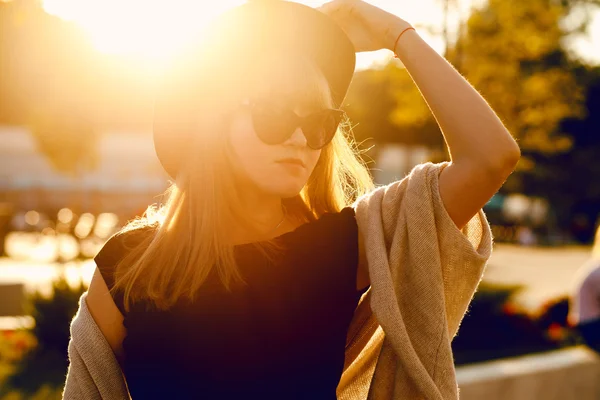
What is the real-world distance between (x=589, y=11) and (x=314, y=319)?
117 ft

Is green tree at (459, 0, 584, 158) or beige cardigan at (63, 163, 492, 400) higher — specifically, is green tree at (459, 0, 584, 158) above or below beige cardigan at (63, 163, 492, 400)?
below

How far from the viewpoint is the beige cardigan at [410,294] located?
65.1 inches

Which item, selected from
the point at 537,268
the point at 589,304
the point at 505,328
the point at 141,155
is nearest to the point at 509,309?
the point at 505,328

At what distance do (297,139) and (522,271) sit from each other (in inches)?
773

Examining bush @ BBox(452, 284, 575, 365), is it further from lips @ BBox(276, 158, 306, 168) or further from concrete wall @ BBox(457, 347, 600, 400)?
lips @ BBox(276, 158, 306, 168)

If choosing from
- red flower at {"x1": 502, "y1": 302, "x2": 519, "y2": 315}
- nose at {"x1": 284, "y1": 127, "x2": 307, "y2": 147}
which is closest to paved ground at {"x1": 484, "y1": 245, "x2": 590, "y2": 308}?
red flower at {"x1": 502, "y1": 302, "x2": 519, "y2": 315}

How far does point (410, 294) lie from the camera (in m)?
1.71

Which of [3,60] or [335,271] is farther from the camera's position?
[3,60]

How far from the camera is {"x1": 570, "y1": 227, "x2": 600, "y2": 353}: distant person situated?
175 inches

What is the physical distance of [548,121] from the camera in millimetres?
13617

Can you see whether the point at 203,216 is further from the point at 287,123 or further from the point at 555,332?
the point at 555,332

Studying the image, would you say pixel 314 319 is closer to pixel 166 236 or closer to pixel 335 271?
pixel 335 271

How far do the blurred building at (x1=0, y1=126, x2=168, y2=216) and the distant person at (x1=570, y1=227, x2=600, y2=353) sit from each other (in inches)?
837

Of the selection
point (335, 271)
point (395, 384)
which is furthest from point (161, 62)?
point (395, 384)
